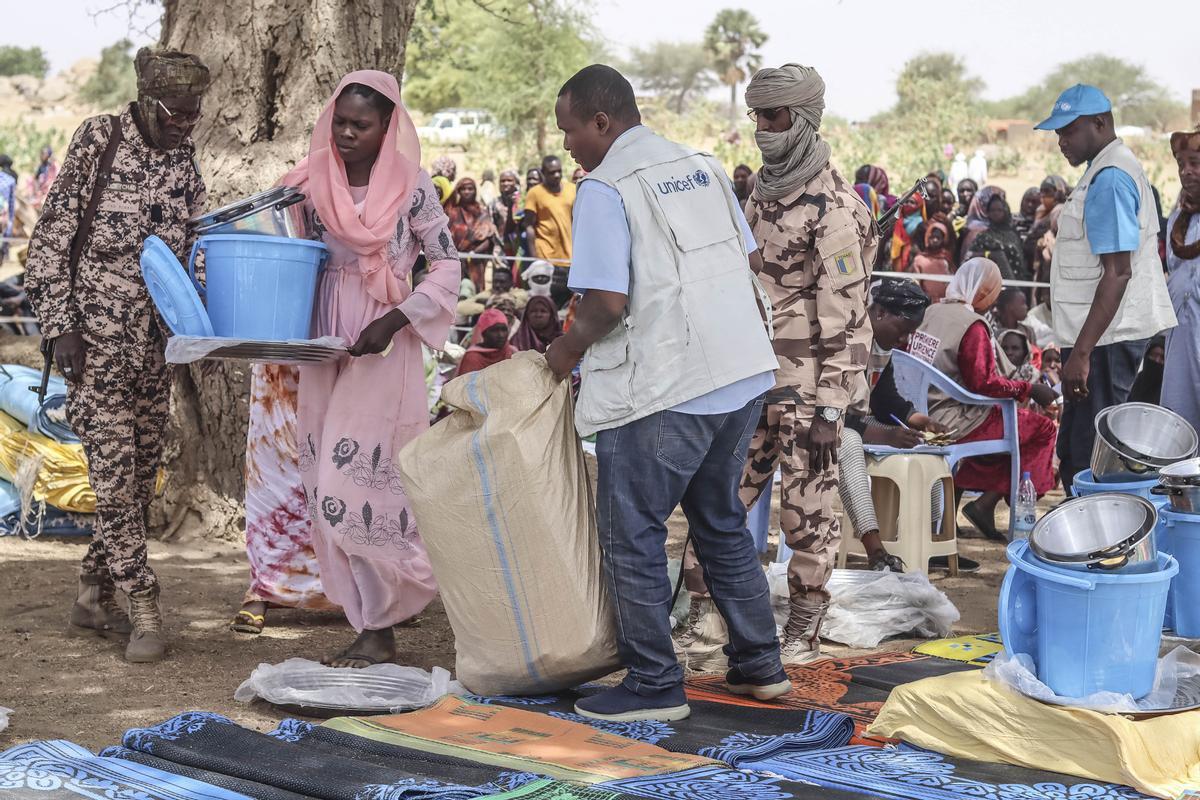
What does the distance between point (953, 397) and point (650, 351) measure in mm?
3619

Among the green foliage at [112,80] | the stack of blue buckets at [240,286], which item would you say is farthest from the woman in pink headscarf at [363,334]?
the green foliage at [112,80]

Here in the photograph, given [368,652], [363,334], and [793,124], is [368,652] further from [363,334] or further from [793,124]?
[793,124]

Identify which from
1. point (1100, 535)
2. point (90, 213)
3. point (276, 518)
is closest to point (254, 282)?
point (90, 213)

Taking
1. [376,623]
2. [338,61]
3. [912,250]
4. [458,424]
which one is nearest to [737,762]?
[458,424]

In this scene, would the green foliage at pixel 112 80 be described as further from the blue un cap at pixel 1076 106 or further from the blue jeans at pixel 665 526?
the blue jeans at pixel 665 526

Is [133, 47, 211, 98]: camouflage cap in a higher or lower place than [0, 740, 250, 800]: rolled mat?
higher

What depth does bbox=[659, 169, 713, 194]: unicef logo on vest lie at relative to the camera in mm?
3703

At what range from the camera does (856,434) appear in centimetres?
622

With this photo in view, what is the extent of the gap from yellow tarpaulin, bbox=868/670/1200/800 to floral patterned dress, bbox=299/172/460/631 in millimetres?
1760

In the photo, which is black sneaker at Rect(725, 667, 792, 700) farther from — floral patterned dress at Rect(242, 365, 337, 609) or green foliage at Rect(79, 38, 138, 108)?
green foliage at Rect(79, 38, 138, 108)

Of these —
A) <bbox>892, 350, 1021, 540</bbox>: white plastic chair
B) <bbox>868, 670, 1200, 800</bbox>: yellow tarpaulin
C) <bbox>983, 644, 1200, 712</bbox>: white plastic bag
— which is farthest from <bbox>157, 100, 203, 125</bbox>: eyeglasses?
<bbox>892, 350, 1021, 540</bbox>: white plastic chair

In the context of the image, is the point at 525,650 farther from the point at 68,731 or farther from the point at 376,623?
the point at 68,731

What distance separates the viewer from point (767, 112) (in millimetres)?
4492

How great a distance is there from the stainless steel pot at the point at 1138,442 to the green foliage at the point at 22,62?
65471 millimetres
